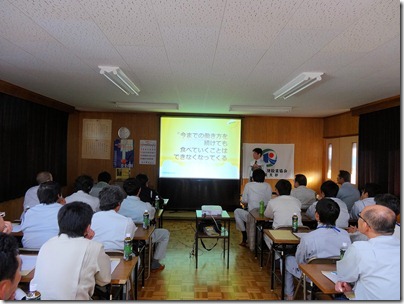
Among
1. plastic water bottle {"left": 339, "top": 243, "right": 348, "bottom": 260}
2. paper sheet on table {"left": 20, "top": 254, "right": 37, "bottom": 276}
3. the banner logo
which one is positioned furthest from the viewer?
the banner logo

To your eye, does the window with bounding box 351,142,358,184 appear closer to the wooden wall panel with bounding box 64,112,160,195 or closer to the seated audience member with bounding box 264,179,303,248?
the seated audience member with bounding box 264,179,303,248

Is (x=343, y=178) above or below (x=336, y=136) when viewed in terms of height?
below

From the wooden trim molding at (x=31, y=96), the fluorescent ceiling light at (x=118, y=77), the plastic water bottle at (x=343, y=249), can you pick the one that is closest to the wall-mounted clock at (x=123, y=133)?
the wooden trim molding at (x=31, y=96)

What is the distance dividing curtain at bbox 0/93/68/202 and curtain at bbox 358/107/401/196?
554cm

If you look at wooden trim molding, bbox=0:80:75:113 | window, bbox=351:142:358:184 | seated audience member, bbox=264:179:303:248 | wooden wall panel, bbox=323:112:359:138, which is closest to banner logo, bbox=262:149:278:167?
wooden wall panel, bbox=323:112:359:138

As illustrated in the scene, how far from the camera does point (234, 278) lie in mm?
3828

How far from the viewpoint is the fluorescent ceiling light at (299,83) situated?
3578 mm

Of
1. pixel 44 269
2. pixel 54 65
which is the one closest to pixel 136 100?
pixel 54 65

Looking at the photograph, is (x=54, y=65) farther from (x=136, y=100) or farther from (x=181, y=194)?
(x=181, y=194)

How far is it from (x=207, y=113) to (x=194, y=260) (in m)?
3.86

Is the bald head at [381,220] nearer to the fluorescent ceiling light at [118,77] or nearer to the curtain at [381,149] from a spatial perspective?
the fluorescent ceiling light at [118,77]

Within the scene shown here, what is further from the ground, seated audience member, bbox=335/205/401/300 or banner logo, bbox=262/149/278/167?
banner logo, bbox=262/149/278/167

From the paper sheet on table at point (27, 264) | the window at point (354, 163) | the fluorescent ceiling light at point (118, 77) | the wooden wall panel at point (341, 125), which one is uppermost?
the fluorescent ceiling light at point (118, 77)

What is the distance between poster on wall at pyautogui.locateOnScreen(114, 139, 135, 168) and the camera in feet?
25.1
